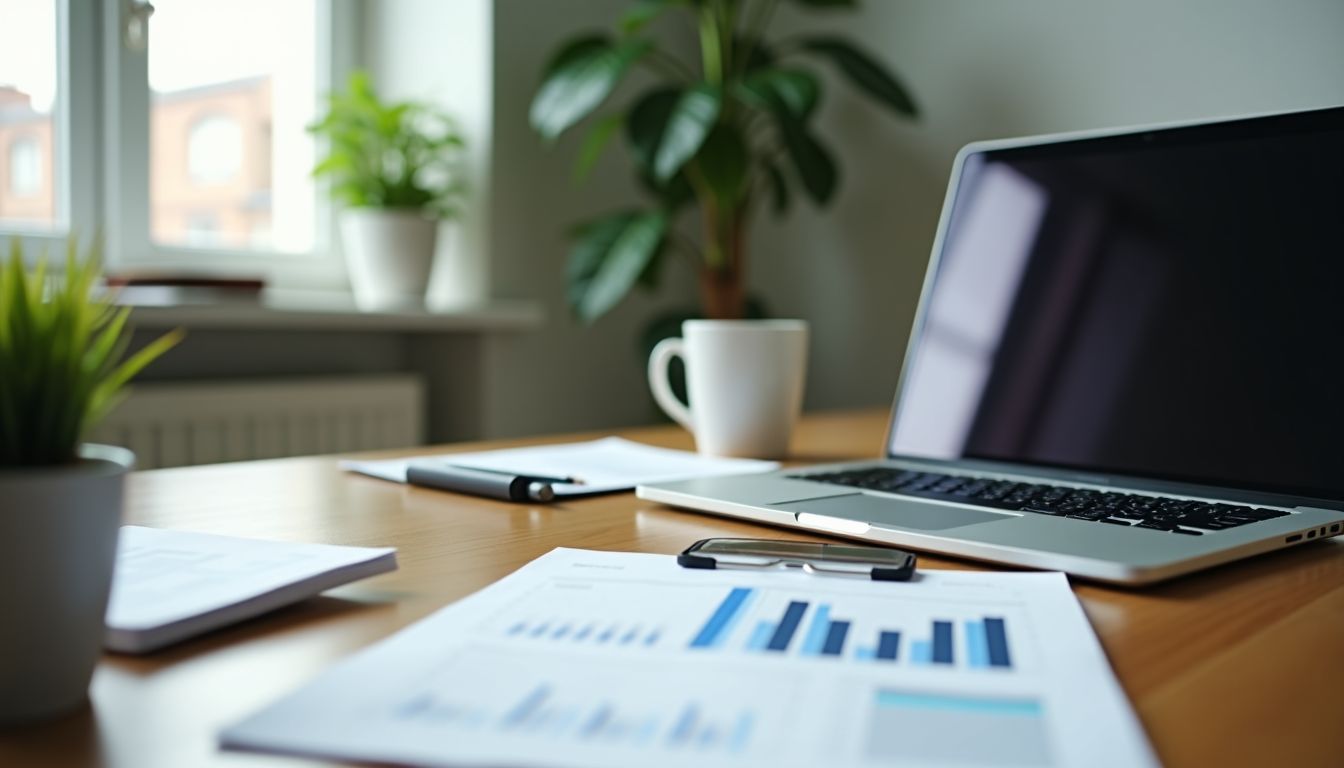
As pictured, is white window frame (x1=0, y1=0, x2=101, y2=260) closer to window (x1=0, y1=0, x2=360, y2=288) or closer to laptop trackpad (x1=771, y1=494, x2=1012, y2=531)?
window (x1=0, y1=0, x2=360, y2=288)

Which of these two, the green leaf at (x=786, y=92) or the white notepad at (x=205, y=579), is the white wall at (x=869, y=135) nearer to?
the green leaf at (x=786, y=92)

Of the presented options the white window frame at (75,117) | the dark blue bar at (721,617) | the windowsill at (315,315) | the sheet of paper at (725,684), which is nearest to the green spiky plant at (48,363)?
the sheet of paper at (725,684)

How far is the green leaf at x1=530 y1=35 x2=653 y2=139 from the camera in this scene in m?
1.83

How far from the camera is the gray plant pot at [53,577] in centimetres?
33

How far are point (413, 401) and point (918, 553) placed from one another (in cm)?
157

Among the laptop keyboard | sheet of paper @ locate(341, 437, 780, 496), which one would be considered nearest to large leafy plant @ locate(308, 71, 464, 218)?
sheet of paper @ locate(341, 437, 780, 496)

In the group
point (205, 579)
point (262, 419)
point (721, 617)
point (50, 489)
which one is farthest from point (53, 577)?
point (262, 419)

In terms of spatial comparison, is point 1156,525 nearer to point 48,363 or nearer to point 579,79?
point 48,363

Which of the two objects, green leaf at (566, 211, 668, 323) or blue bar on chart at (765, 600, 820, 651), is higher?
green leaf at (566, 211, 668, 323)

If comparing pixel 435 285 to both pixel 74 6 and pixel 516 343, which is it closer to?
pixel 516 343

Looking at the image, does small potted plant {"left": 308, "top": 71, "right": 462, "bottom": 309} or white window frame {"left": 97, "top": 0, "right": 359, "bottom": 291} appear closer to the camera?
white window frame {"left": 97, "top": 0, "right": 359, "bottom": 291}

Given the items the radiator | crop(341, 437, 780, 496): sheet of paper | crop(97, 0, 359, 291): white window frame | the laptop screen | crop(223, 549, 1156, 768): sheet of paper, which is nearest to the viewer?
crop(223, 549, 1156, 768): sheet of paper

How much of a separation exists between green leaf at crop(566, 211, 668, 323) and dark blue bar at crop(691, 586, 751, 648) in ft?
4.73

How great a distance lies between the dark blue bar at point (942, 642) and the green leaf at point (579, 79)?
1518 mm
